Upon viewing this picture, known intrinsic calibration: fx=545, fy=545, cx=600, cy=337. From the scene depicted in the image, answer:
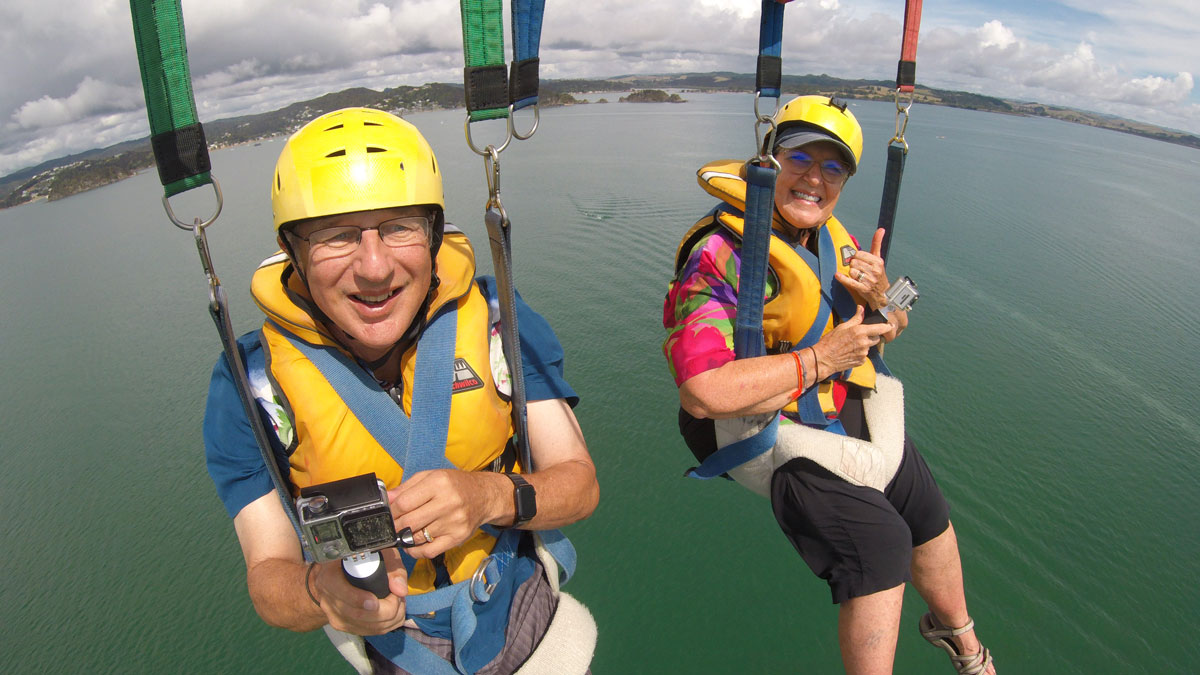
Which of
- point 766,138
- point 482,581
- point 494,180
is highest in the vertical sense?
point 766,138

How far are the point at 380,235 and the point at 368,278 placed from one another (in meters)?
0.14

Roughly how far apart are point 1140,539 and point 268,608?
18.6ft

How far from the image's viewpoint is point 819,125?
230cm

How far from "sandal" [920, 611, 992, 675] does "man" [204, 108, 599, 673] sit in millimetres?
2022

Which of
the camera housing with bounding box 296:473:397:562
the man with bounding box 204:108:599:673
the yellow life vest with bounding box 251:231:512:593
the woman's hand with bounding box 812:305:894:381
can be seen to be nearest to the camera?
the camera housing with bounding box 296:473:397:562

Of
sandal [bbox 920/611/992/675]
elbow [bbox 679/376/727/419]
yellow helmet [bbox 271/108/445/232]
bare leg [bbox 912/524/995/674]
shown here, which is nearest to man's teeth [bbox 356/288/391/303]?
yellow helmet [bbox 271/108/445/232]

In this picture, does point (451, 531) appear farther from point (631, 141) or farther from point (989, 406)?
point (631, 141)

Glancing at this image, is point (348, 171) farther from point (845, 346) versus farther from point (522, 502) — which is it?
point (845, 346)

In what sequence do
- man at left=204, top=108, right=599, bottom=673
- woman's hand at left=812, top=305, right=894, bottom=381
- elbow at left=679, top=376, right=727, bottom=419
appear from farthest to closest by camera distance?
woman's hand at left=812, top=305, right=894, bottom=381 < elbow at left=679, top=376, right=727, bottom=419 < man at left=204, top=108, right=599, bottom=673

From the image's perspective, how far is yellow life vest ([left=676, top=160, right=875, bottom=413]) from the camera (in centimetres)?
231

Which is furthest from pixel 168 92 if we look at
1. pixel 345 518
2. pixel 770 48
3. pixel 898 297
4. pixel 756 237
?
pixel 898 297

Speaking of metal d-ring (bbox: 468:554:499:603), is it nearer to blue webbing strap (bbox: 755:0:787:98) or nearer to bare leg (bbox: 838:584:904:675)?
bare leg (bbox: 838:584:904:675)

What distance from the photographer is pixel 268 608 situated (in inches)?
58.4

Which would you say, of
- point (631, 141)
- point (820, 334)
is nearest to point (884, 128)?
point (631, 141)
